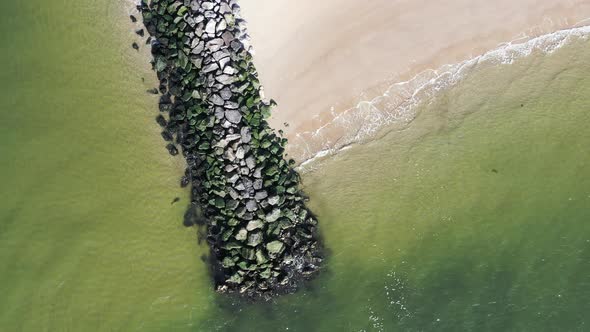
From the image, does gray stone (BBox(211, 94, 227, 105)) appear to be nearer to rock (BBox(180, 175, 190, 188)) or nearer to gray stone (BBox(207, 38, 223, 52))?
gray stone (BBox(207, 38, 223, 52))

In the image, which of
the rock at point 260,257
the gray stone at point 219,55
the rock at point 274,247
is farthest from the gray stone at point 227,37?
the rock at point 260,257

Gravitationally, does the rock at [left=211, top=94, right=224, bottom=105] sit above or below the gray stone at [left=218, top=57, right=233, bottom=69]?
below

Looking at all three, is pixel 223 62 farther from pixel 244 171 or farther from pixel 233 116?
pixel 244 171

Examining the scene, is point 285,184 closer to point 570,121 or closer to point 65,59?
point 65,59

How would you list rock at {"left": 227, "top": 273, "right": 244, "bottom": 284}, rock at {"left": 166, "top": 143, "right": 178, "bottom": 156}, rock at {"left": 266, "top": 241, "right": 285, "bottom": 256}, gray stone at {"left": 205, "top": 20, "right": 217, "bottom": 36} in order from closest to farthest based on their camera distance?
gray stone at {"left": 205, "top": 20, "right": 217, "bottom": 36}, rock at {"left": 266, "top": 241, "right": 285, "bottom": 256}, rock at {"left": 227, "top": 273, "right": 244, "bottom": 284}, rock at {"left": 166, "top": 143, "right": 178, "bottom": 156}

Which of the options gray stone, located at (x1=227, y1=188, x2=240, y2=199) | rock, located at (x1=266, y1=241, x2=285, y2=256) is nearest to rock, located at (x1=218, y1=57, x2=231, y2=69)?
gray stone, located at (x1=227, y1=188, x2=240, y2=199)

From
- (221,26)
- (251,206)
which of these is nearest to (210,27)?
(221,26)
